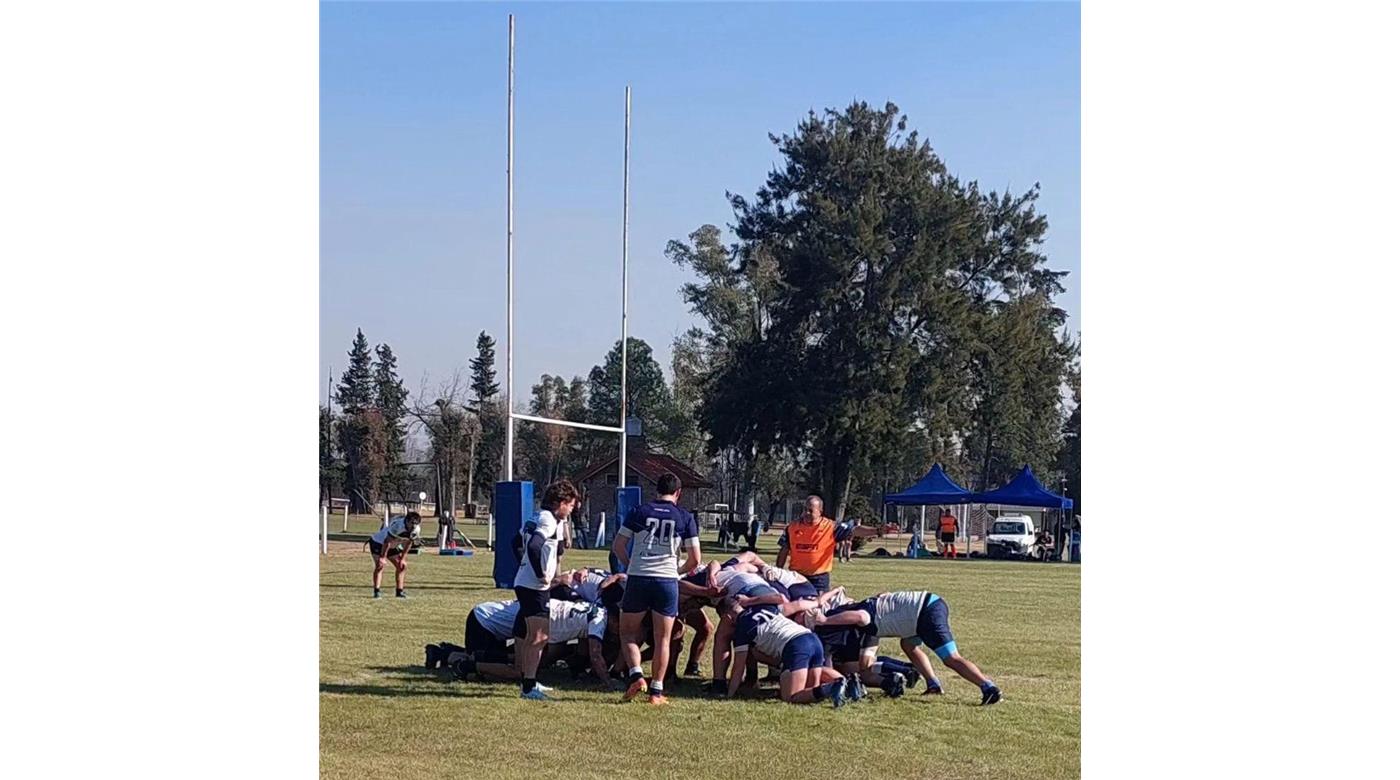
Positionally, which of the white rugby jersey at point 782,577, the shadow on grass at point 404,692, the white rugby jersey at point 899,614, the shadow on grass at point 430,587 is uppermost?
the white rugby jersey at point 782,577

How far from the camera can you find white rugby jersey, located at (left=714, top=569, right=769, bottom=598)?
384 inches

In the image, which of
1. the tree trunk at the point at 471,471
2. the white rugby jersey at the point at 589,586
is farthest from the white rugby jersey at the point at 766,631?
the tree trunk at the point at 471,471

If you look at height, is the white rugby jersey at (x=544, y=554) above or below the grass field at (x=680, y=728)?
above

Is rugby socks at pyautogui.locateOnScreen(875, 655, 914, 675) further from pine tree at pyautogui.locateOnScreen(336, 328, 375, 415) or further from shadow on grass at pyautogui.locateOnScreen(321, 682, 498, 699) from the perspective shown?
pine tree at pyautogui.locateOnScreen(336, 328, 375, 415)

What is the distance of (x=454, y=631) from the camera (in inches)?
521

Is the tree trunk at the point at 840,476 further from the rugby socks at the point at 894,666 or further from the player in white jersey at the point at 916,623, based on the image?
the player in white jersey at the point at 916,623

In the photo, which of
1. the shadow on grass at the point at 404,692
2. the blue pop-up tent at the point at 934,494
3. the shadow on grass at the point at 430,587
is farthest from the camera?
the blue pop-up tent at the point at 934,494

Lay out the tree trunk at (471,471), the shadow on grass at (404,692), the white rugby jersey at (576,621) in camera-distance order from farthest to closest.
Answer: the tree trunk at (471,471)
the white rugby jersey at (576,621)
the shadow on grass at (404,692)

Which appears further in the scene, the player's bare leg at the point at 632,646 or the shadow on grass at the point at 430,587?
the shadow on grass at the point at 430,587

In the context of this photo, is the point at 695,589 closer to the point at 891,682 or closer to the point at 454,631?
the point at 891,682

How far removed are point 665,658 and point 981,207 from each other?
35411 mm

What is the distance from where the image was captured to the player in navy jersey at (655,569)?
29.8 feet
